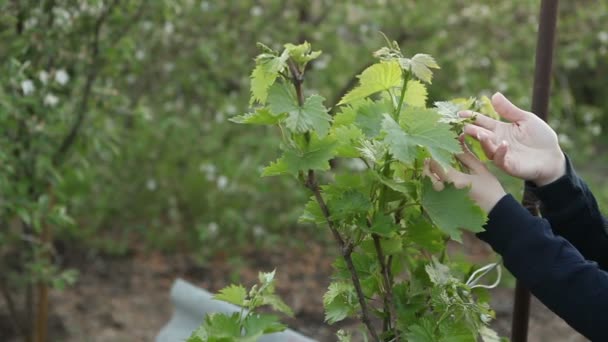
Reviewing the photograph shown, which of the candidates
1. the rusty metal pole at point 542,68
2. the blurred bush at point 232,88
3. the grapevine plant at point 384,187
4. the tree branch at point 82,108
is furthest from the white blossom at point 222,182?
the grapevine plant at point 384,187

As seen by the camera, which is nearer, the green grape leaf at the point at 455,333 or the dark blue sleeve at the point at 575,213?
the green grape leaf at the point at 455,333

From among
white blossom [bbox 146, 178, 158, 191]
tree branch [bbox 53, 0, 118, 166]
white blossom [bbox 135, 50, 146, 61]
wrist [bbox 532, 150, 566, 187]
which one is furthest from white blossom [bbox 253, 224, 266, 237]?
wrist [bbox 532, 150, 566, 187]

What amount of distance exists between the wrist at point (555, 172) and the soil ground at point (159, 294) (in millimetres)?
2075

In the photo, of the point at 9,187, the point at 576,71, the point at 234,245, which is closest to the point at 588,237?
the point at 9,187

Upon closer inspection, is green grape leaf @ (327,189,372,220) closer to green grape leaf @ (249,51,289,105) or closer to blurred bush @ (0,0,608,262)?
green grape leaf @ (249,51,289,105)

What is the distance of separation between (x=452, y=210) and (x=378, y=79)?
25 cm

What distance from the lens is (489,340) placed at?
1.47m

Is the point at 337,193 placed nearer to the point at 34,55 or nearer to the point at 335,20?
the point at 34,55

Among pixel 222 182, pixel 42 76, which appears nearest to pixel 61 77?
pixel 42 76

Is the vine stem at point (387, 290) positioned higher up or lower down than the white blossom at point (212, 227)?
higher up

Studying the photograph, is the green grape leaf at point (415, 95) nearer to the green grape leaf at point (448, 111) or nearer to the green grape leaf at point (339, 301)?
the green grape leaf at point (448, 111)

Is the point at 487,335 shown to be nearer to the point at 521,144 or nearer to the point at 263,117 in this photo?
the point at 521,144

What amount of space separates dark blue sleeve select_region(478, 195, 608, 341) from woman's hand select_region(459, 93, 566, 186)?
86 millimetres

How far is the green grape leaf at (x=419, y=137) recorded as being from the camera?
120 cm
